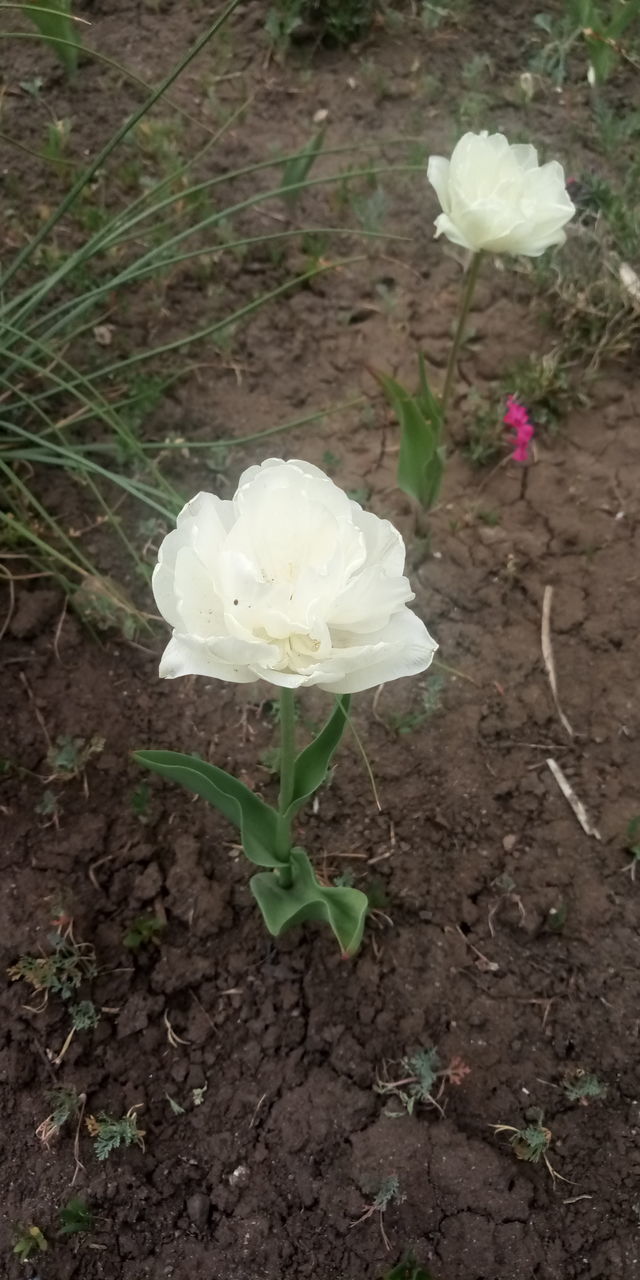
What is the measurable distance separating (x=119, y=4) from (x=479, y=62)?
3.40 ft

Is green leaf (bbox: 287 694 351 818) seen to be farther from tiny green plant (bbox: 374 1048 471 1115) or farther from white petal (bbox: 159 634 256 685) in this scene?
tiny green plant (bbox: 374 1048 471 1115)

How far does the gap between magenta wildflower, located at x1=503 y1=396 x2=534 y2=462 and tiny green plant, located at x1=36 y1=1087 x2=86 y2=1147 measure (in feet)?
4.82

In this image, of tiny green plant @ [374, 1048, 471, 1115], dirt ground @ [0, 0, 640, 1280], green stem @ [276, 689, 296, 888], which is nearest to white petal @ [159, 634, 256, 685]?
green stem @ [276, 689, 296, 888]

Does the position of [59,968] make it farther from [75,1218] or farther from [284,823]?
[284,823]

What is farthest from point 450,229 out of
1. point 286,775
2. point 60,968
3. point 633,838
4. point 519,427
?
point 60,968

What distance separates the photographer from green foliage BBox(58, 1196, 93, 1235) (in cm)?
134

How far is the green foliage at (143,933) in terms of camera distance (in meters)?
1.55

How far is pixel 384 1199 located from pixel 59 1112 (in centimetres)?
51

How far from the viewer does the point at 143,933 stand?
1.56 meters

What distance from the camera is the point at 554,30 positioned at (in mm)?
2592

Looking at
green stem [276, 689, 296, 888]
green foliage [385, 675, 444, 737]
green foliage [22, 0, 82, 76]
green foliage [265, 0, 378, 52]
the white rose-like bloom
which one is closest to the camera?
the white rose-like bloom

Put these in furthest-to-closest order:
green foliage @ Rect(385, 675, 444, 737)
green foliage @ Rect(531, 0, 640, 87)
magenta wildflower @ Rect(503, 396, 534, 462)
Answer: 1. green foliage @ Rect(531, 0, 640, 87)
2. magenta wildflower @ Rect(503, 396, 534, 462)
3. green foliage @ Rect(385, 675, 444, 737)

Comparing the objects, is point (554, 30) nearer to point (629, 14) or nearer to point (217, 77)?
point (629, 14)

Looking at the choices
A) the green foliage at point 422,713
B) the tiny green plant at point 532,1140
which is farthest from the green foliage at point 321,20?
the tiny green plant at point 532,1140
